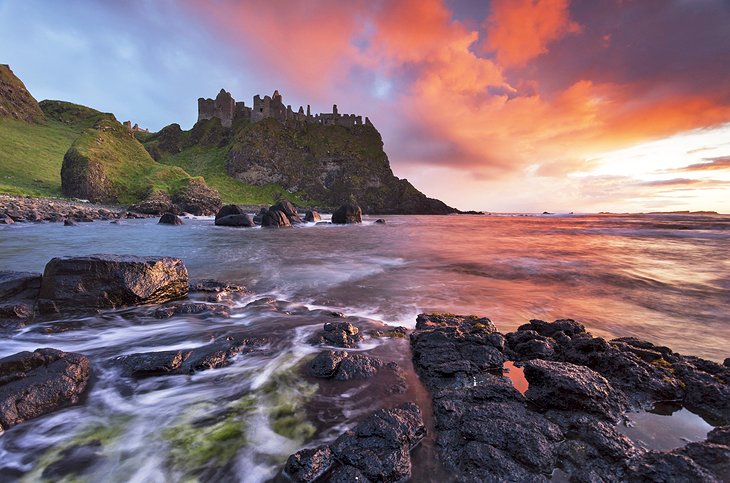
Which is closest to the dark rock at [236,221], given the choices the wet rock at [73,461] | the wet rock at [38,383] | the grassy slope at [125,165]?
the grassy slope at [125,165]

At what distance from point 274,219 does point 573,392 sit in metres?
33.2

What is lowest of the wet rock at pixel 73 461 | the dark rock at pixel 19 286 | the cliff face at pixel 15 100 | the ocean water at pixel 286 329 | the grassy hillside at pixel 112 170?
the wet rock at pixel 73 461

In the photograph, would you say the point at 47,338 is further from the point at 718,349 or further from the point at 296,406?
the point at 718,349

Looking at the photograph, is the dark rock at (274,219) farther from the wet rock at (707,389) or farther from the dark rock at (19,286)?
the wet rock at (707,389)

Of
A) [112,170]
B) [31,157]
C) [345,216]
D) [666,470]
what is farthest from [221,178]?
[666,470]

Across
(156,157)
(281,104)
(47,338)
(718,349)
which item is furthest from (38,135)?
(718,349)

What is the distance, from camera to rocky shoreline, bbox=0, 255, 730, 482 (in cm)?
262

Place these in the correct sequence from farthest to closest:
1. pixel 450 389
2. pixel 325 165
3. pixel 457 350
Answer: pixel 325 165, pixel 457 350, pixel 450 389

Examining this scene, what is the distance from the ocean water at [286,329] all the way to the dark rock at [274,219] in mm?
18435

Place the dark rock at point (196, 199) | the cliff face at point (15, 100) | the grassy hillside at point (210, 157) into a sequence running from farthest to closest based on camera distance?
the grassy hillside at point (210, 157)
the cliff face at point (15, 100)
the dark rock at point (196, 199)

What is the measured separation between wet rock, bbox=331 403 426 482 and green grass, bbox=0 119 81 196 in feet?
178

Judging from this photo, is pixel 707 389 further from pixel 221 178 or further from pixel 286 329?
pixel 221 178

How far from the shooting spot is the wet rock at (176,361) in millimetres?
4234

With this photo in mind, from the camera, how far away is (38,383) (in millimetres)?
3518
